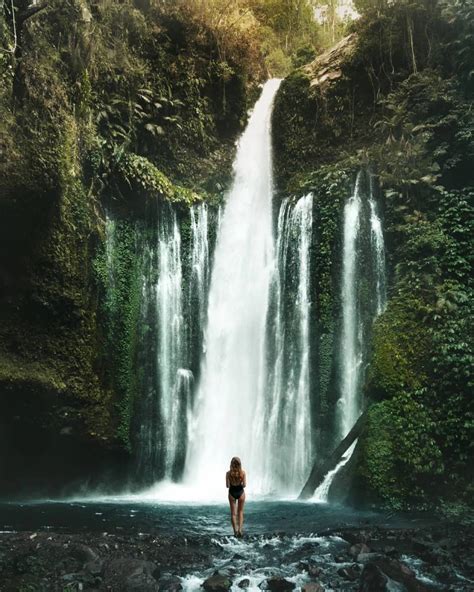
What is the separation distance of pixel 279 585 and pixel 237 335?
9.70 metres

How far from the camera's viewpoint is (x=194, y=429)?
14484mm

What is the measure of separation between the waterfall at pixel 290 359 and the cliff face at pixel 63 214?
3548 mm

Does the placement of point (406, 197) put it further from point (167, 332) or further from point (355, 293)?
point (167, 332)

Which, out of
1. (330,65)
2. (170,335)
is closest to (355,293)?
(170,335)

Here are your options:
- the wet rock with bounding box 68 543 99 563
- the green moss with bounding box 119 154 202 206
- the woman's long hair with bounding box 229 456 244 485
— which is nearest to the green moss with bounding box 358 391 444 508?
the woman's long hair with bounding box 229 456 244 485

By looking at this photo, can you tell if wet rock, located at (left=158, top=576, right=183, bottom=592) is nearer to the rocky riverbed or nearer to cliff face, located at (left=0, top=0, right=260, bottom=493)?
the rocky riverbed

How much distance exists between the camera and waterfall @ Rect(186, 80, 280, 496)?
1413cm

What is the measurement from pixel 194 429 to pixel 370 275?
6.19 meters

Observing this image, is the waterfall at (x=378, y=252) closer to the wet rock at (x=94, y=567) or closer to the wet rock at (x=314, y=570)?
the wet rock at (x=314, y=570)

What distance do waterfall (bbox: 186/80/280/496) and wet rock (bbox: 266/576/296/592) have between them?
6704mm

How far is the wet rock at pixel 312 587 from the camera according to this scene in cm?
595

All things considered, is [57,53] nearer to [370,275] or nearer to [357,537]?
[370,275]

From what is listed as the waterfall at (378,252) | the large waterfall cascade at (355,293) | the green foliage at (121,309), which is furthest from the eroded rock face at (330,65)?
the green foliage at (121,309)

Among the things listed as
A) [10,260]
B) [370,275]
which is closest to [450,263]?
[370,275]
